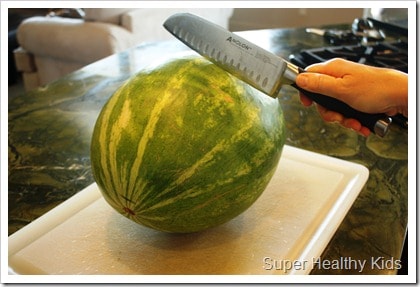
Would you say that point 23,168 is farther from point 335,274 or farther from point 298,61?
point 298,61

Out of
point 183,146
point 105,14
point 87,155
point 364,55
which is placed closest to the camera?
point 183,146

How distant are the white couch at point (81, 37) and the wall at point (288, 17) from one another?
2.07m

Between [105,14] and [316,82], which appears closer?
[316,82]

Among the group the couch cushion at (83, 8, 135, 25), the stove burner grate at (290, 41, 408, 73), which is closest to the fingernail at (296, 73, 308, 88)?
the stove burner grate at (290, 41, 408, 73)

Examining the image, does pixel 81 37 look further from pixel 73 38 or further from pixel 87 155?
pixel 87 155

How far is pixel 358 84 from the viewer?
0.84m

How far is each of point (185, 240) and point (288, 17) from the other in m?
4.55

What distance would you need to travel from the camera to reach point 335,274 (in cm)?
82

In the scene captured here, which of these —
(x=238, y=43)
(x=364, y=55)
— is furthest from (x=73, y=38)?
(x=238, y=43)

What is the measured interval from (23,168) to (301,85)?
747 millimetres

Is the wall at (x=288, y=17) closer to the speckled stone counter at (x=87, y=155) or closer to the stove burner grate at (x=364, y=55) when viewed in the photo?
the stove burner grate at (x=364, y=55)

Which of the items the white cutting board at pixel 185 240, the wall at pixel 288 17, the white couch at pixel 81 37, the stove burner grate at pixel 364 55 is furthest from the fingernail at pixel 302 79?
the wall at pixel 288 17

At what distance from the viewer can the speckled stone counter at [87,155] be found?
36.3 inches

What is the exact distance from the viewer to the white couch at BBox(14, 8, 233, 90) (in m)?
2.91
